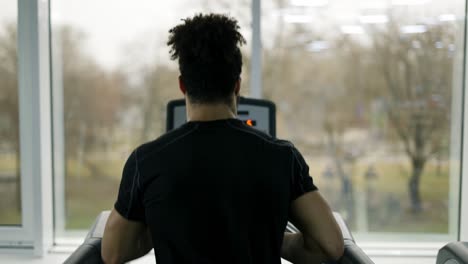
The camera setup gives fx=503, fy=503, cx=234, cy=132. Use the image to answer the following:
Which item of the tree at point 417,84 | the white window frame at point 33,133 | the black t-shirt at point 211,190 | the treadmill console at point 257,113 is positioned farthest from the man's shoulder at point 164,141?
the tree at point 417,84

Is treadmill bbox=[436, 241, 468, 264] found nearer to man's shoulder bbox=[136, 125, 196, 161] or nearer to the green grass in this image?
man's shoulder bbox=[136, 125, 196, 161]

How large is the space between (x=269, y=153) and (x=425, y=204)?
6.82ft

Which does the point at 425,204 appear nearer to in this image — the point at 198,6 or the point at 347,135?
the point at 347,135

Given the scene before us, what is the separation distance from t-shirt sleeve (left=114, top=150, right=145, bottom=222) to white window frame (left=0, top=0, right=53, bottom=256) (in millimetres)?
1619

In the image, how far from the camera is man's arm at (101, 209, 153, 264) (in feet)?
3.96

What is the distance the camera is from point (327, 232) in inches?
48.6

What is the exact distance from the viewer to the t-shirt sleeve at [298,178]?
118 centimetres

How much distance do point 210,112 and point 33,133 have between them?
177cm

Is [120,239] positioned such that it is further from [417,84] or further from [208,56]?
[417,84]

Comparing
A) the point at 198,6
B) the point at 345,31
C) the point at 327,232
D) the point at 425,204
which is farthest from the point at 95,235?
the point at 425,204

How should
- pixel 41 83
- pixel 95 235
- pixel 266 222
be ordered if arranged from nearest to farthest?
1. pixel 266 222
2. pixel 95 235
3. pixel 41 83

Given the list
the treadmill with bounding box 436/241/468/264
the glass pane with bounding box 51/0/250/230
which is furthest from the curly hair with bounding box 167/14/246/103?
the glass pane with bounding box 51/0/250/230

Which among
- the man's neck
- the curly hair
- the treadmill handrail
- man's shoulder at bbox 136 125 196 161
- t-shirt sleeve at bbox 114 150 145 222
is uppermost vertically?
the curly hair

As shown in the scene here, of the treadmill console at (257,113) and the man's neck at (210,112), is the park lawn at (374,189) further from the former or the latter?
the man's neck at (210,112)
